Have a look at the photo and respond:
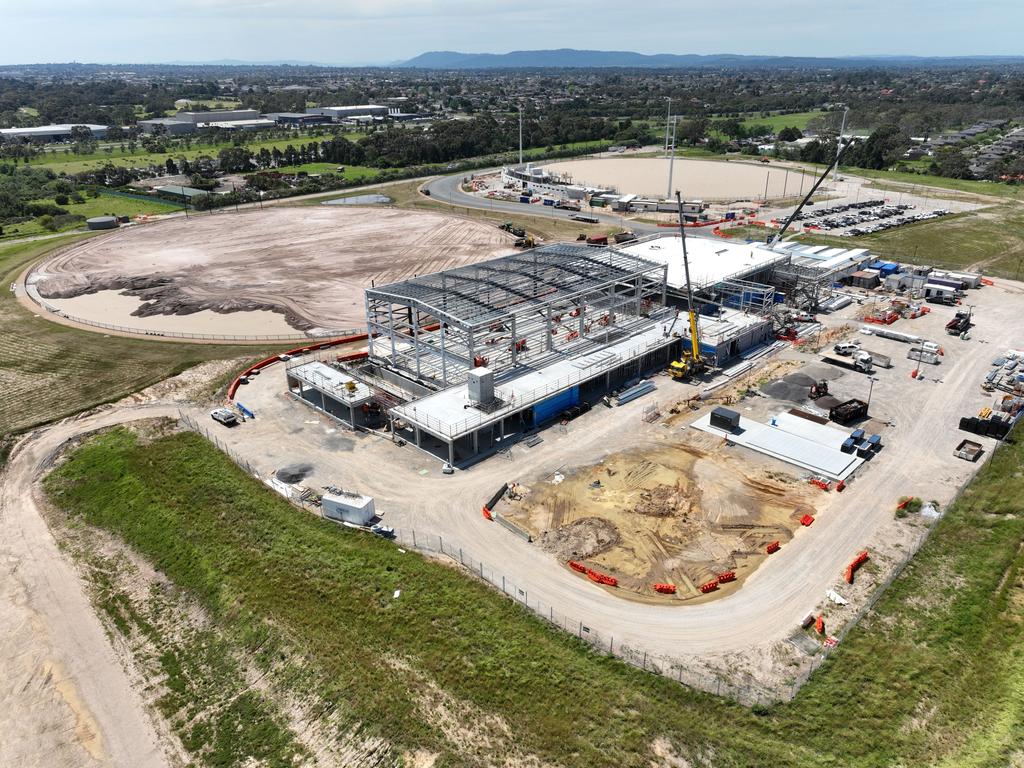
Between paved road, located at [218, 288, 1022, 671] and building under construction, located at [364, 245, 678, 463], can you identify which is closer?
paved road, located at [218, 288, 1022, 671]

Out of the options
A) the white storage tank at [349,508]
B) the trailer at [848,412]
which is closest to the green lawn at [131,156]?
the white storage tank at [349,508]

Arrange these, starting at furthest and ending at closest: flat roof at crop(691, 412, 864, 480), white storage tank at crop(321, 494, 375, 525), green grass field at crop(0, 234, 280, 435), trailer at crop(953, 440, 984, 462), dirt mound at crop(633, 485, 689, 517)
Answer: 1. green grass field at crop(0, 234, 280, 435)
2. trailer at crop(953, 440, 984, 462)
3. flat roof at crop(691, 412, 864, 480)
4. dirt mound at crop(633, 485, 689, 517)
5. white storage tank at crop(321, 494, 375, 525)

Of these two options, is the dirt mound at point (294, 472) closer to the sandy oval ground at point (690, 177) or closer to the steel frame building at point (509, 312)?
the steel frame building at point (509, 312)

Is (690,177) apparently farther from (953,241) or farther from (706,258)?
(706,258)

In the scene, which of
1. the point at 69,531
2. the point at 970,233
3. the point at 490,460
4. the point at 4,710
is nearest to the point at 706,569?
the point at 490,460

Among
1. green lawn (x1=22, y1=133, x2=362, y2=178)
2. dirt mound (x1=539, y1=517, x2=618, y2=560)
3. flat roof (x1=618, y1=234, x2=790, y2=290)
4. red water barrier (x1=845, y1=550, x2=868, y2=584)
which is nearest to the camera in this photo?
red water barrier (x1=845, y1=550, x2=868, y2=584)

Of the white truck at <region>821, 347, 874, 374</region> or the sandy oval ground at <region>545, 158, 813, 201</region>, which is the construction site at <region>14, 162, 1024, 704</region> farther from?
the sandy oval ground at <region>545, 158, 813, 201</region>

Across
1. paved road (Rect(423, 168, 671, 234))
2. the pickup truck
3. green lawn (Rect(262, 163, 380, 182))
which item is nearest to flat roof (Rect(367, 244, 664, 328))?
the pickup truck

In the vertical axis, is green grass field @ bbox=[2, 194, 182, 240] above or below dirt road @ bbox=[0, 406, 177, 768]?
above
